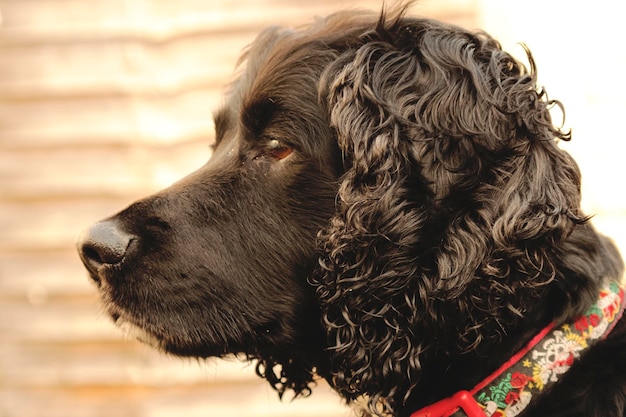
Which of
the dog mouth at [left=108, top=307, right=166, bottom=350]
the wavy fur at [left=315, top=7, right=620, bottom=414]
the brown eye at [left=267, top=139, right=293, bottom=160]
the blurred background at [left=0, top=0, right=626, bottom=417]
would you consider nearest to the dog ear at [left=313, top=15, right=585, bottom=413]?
the wavy fur at [left=315, top=7, right=620, bottom=414]

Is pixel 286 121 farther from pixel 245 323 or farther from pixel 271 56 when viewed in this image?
pixel 245 323

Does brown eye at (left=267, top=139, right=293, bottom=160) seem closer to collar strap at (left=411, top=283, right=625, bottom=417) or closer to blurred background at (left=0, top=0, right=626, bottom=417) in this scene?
collar strap at (left=411, top=283, right=625, bottom=417)

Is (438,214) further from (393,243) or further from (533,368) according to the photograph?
(533,368)

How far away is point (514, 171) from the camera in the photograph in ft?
7.45

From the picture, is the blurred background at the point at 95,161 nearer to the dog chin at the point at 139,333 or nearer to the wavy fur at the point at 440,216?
the dog chin at the point at 139,333

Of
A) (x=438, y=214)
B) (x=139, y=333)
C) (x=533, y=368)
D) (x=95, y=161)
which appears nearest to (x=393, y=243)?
(x=438, y=214)

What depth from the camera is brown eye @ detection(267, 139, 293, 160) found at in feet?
8.62

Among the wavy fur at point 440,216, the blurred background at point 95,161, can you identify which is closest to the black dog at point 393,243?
the wavy fur at point 440,216

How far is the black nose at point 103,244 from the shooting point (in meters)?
2.54

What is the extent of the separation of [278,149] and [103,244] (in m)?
0.59

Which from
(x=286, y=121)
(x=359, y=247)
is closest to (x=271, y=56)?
(x=286, y=121)

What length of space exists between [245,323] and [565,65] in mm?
2701

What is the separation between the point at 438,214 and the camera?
91.0 inches

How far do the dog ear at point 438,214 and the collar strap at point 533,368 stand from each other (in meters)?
0.10
